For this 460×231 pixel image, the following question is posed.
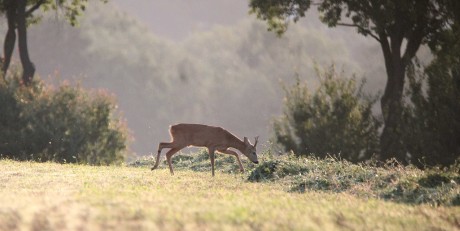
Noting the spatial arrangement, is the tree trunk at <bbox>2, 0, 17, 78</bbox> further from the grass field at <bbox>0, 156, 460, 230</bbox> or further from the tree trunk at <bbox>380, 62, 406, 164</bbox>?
the grass field at <bbox>0, 156, 460, 230</bbox>

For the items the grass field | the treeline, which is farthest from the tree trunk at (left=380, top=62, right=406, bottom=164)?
the grass field

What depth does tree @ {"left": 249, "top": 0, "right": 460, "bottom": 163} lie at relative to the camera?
85.1 ft

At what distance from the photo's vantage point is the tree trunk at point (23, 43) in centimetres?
3241

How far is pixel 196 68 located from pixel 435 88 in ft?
245

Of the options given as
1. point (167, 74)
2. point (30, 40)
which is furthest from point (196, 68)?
point (30, 40)

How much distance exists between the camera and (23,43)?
3262cm

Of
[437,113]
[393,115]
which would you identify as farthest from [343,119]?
[437,113]

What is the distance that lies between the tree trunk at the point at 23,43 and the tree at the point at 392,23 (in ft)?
31.7

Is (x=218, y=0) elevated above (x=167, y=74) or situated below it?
above

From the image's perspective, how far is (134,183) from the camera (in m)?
Answer: 14.6

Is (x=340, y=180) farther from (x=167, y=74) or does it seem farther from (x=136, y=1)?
(x=136, y=1)

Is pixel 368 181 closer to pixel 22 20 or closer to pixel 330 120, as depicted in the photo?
pixel 330 120

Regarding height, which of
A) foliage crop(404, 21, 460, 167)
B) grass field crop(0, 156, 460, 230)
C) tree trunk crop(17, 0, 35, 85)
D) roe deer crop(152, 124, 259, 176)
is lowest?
grass field crop(0, 156, 460, 230)

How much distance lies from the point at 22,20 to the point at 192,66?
6481cm
